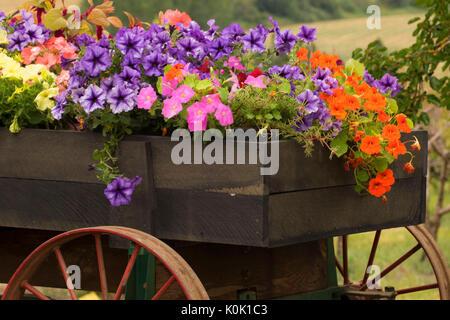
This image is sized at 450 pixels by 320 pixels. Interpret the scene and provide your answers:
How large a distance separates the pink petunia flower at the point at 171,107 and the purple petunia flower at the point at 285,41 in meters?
0.54

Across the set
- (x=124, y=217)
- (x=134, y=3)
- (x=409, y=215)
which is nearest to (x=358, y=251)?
(x=409, y=215)

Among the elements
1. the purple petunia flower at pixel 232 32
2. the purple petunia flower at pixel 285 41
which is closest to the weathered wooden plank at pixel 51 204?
the purple petunia flower at pixel 232 32

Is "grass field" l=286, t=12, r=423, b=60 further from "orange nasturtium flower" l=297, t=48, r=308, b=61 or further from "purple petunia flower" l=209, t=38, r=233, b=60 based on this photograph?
"purple petunia flower" l=209, t=38, r=233, b=60

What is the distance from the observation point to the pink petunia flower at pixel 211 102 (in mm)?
2084

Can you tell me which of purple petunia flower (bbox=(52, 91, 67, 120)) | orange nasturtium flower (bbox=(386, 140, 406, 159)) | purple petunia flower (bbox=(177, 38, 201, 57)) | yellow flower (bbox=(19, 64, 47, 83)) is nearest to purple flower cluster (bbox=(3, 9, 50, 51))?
yellow flower (bbox=(19, 64, 47, 83))

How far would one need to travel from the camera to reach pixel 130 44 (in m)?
2.27

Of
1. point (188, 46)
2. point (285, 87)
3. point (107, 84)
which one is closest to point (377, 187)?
point (285, 87)

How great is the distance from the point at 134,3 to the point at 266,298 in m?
9.46

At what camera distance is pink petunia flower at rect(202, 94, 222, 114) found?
2.08 m

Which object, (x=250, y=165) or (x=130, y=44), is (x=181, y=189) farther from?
(x=130, y=44)

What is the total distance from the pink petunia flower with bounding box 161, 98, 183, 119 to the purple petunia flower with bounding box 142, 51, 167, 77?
0.54ft

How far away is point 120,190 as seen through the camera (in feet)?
7.07

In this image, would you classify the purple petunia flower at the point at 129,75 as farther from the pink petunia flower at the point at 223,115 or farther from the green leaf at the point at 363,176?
the green leaf at the point at 363,176

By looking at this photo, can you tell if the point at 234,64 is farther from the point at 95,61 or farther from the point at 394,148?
the point at 394,148
